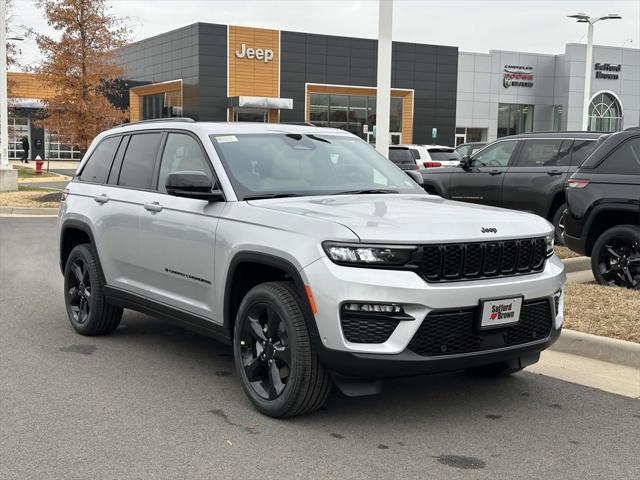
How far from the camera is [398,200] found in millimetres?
5207

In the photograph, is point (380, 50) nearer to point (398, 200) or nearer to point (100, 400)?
point (398, 200)

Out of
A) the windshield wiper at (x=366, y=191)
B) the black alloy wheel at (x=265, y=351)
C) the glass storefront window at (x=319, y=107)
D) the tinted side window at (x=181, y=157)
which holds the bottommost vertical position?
the black alloy wheel at (x=265, y=351)

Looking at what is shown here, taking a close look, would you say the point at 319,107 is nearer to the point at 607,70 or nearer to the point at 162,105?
the point at 162,105

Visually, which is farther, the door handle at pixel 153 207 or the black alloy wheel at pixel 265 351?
the door handle at pixel 153 207

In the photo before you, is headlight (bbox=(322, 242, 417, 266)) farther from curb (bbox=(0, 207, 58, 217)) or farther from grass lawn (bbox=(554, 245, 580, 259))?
curb (bbox=(0, 207, 58, 217))

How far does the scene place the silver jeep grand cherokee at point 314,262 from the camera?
4113mm

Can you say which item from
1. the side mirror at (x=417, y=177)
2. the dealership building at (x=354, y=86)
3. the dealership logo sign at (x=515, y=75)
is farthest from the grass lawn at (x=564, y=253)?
the dealership logo sign at (x=515, y=75)

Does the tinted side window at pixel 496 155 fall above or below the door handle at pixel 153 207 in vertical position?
above

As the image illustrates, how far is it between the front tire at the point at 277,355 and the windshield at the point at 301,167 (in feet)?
2.76

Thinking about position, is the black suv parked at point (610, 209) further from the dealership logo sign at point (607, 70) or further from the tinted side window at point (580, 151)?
the dealership logo sign at point (607, 70)

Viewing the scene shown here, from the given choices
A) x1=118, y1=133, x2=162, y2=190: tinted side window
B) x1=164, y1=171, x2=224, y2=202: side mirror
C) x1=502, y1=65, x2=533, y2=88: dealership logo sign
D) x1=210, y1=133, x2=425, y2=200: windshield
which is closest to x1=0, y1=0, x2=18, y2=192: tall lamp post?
x1=118, y1=133, x2=162, y2=190: tinted side window

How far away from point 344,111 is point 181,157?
4690cm

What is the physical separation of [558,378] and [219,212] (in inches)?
111

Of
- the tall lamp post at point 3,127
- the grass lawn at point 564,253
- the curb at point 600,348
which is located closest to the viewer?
the curb at point 600,348
